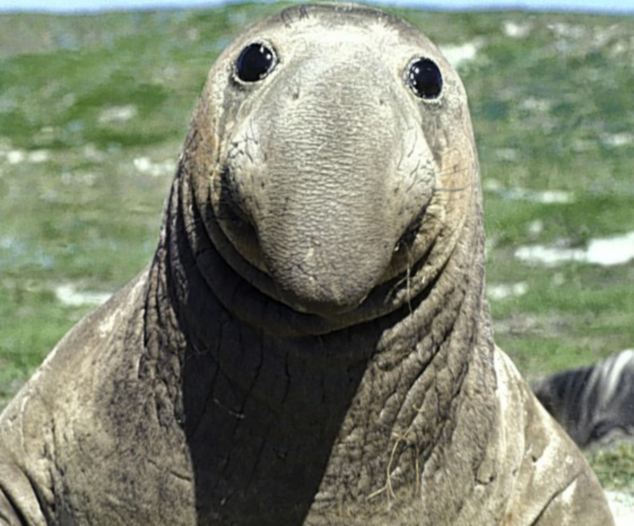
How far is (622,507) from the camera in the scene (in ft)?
32.3

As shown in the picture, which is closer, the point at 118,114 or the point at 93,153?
the point at 93,153

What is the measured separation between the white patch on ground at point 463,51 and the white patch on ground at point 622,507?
5439 centimetres

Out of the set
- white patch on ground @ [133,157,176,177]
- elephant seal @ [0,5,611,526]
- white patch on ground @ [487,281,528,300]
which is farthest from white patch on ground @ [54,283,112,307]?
elephant seal @ [0,5,611,526]

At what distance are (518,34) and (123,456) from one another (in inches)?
2653

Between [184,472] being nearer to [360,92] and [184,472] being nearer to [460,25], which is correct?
[360,92]

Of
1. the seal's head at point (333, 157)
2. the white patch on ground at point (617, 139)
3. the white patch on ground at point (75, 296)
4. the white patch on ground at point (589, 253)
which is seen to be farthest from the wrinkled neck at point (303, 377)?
the white patch on ground at point (617, 139)

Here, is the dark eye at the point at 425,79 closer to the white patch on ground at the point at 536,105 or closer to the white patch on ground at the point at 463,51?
the white patch on ground at the point at 536,105

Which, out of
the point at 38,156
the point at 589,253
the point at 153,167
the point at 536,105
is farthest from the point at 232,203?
the point at 536,105

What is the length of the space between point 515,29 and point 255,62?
68.5m

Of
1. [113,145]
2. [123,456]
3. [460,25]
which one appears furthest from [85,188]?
[123,456]

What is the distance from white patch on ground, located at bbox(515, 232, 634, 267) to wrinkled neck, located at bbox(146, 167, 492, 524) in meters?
26.0

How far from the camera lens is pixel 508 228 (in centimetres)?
3466

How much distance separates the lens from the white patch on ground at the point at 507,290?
27.4 m

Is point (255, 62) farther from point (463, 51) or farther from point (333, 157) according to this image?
point (463, 51)
